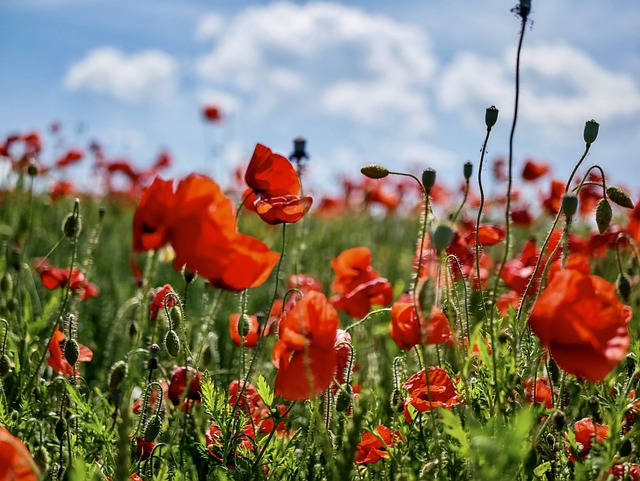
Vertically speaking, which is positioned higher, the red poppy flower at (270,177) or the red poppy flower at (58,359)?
the red poppy flower at (270,177)

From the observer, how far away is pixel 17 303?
2.58m

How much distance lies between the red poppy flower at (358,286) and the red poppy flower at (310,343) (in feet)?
2.86

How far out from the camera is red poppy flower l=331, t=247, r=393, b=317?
2430 mm

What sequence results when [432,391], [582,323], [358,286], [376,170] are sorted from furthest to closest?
[358,286] → [376,170] → [432,391] → [582,323]

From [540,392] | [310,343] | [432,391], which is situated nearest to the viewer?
[310,343]

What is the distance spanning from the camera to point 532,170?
19.0ft

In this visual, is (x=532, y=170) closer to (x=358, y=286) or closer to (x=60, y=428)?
(x=358, y=286)

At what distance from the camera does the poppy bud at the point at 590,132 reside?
5.62ft

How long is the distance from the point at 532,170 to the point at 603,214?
4.05 meters

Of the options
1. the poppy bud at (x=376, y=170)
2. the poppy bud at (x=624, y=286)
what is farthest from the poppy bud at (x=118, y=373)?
the poppy bud at (x=624, y=286)

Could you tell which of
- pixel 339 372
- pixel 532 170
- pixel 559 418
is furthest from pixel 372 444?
pixel 532 170

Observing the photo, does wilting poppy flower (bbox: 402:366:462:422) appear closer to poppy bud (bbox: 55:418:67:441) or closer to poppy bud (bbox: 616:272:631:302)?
poppy bud (bbox: 616:272:631:302)

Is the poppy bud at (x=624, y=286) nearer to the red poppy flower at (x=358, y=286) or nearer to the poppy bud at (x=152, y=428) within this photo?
the red poppy flower at (x=358, y=286)

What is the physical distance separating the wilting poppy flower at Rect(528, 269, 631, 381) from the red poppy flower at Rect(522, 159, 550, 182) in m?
4.53
